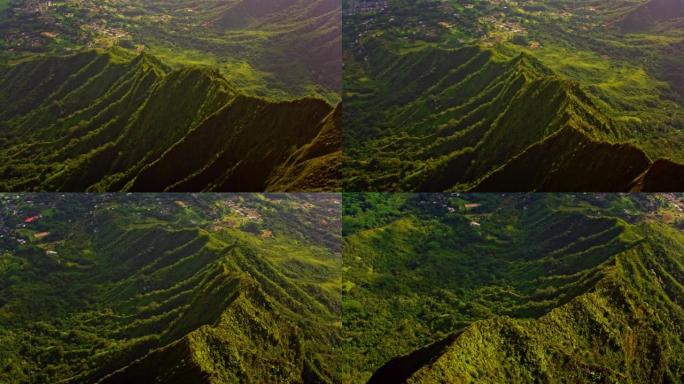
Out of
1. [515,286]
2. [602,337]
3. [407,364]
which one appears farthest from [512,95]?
[407,364]

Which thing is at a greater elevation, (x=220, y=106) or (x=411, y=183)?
(x=220, y=106)

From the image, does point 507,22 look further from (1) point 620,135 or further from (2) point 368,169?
(2) point 368,169

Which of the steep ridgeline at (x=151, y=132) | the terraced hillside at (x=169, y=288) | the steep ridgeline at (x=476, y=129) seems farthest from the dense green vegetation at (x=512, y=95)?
the terraced hillside at (x=169, y=288)

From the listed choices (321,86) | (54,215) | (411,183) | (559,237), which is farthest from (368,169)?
(54,215)

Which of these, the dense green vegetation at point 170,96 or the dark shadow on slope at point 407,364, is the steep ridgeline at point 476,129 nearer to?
the dense green vegetation at point 170,96

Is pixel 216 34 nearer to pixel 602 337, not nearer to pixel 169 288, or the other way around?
pixel 169 288

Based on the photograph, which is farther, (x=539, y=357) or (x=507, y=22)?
(x=507, y=22)
